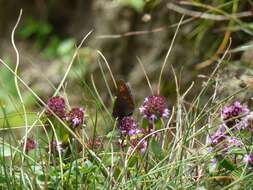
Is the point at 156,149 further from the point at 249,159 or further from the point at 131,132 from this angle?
the point at 249,159

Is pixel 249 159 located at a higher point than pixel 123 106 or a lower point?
lower

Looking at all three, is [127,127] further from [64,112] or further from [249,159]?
[249,159]

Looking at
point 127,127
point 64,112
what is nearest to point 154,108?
point 127,127

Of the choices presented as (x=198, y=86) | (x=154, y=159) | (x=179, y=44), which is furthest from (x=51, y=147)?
(x=179, y=44)

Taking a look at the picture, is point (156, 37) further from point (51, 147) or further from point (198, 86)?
point (51, 147)

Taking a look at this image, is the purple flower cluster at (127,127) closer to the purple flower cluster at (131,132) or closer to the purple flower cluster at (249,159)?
the purple flower cluster at (131,132)

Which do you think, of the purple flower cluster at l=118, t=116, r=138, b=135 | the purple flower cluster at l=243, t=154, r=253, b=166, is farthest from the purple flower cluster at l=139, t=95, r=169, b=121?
the purple flower cluster at l=243, t=154, r=253, b=166

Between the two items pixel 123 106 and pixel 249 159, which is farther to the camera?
pixel 123 106
